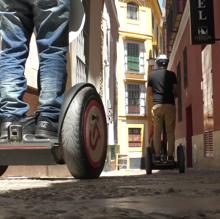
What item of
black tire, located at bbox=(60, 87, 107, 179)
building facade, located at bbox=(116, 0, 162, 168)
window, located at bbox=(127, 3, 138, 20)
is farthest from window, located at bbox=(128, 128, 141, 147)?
black tire, located at bbox=(60, 87, 107, 179)

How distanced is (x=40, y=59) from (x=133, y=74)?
35109 millimetres

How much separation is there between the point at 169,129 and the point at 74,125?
4.43m

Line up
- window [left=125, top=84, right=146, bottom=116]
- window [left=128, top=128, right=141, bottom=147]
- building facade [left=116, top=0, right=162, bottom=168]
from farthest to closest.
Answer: window [left=125, top=84, right=146, bottom=116]
window [left=128, top=128, right=141, bottom=147]
building facade [left=116, top=0, right=162, bottom=168]

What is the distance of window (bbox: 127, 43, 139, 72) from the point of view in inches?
1506

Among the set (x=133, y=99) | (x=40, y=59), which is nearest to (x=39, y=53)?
(x=40, y=59)

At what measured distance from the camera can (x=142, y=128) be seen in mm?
37219

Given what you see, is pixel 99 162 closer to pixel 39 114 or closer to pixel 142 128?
pixel 39 114

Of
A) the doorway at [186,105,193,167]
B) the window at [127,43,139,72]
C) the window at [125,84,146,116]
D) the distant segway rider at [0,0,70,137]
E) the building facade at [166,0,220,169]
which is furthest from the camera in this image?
the window at [127,43,139,72]

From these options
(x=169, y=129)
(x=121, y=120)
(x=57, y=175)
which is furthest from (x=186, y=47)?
(x=121, y=120)

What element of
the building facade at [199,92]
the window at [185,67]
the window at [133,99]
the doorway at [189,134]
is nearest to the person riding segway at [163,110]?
the building facade at [199,92]

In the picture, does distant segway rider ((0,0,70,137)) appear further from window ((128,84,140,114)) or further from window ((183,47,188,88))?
window ((128,84,140,114))

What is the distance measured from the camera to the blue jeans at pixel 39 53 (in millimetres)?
2879

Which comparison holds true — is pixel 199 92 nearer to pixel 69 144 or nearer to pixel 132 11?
pixel 69 144

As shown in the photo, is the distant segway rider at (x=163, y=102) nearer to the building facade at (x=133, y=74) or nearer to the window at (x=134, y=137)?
the building facade at (x=133, y=74)
